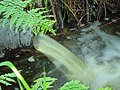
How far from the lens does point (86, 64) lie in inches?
118

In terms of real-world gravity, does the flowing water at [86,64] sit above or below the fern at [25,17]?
below

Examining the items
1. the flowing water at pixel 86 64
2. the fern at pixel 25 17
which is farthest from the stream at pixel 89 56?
the fern at pixel 25 17

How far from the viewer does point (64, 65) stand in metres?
2.87

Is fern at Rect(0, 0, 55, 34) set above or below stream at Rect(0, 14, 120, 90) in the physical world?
above

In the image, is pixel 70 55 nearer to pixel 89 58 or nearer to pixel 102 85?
pixel 89 58

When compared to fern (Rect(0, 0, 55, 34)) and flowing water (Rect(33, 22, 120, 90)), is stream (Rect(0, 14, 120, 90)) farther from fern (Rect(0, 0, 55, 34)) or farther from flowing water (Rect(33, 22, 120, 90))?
fern (Rect(0, 0, 55, 34))

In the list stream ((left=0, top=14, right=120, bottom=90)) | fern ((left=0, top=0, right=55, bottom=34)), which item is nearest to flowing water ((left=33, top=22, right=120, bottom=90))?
stream ((left=0, top=14, right=120, bottom=90))

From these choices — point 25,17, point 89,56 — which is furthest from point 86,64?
point 25,17

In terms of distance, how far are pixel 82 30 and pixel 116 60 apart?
0.61 m

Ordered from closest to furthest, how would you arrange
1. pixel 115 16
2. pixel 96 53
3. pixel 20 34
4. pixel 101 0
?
1. pixel 20 34
2. pixel 96 53
3. pixel 101 0
4. pixel 115 16

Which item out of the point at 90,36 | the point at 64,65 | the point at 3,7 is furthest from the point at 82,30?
the point at 3,7

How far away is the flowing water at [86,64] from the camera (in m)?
2.77

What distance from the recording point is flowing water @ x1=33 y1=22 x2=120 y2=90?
277cm

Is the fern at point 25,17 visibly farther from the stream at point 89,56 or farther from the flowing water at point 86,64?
the flowing water at point 86,64
